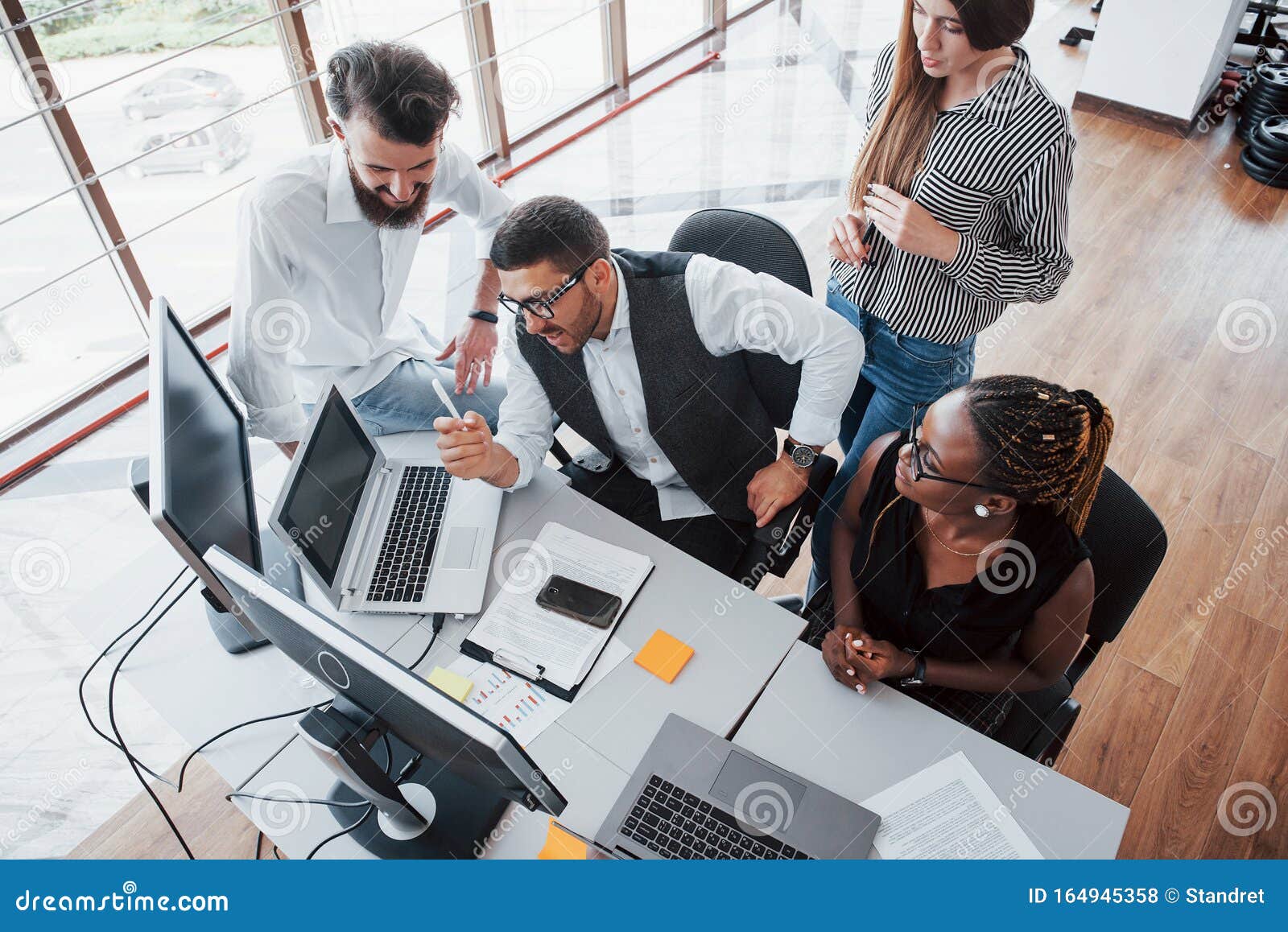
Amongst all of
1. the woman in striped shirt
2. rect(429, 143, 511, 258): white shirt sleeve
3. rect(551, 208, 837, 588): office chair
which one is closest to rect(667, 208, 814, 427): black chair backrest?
rect(551, 208, 837, 588): office chair

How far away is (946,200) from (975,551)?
0.74 metres

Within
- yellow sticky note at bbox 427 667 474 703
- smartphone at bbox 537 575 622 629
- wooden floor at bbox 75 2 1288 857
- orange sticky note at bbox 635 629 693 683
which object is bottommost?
wooden floor at bbox 75 2 1288 857

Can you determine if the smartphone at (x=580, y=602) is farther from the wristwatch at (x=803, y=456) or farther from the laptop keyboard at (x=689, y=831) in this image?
the wristwatch at (x=803, y=456)

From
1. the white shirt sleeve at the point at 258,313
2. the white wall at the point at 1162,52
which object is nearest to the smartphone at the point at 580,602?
the white shirt sleeve at the point at 258,313

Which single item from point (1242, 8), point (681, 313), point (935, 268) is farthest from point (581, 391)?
point (1242, 8)

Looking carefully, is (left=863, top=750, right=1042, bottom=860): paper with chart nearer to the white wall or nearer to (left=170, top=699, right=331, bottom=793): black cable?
(left=170, top=699, right=331, bottom=793): black cable

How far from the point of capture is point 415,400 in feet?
7.66

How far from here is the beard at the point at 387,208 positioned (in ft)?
6.82

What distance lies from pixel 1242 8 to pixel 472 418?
4.98 meters

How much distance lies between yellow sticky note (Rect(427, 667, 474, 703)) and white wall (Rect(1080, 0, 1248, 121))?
4796 millimetres

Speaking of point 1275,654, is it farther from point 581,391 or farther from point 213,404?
point 213,404

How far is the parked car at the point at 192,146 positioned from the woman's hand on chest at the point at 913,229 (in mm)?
2745

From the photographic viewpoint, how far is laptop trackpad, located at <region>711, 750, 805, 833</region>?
1.44 m

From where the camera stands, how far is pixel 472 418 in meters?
1.82
